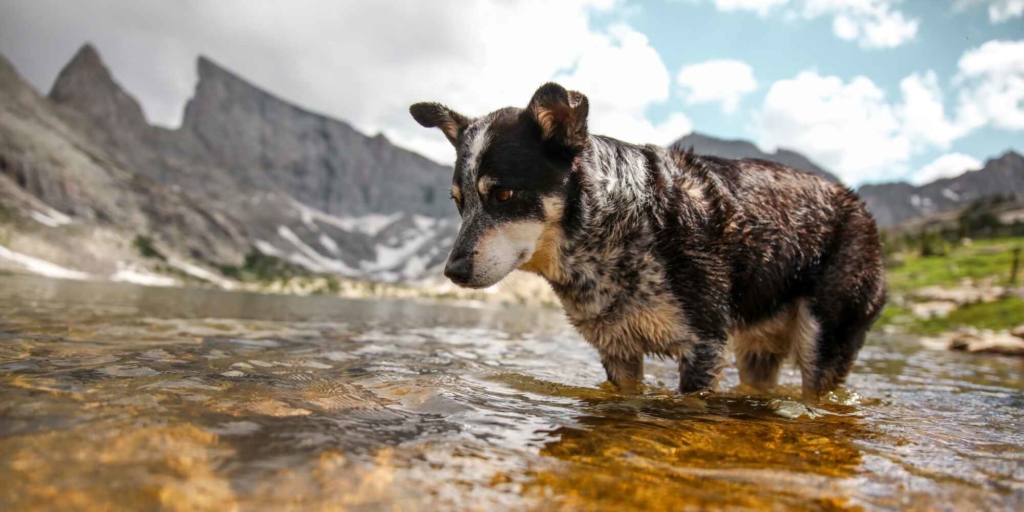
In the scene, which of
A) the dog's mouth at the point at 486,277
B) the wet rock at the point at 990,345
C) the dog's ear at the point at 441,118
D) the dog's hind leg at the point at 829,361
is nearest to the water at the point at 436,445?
the dog's hind leg at the point at 829,361

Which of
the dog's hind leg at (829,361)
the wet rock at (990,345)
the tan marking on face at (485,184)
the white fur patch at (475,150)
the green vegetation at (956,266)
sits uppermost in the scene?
the green vegetation at (956,266)

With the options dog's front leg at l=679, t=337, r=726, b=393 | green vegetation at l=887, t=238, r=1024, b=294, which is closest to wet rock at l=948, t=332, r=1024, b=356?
dog's front leg at l=679, t=337, r=726, b=393

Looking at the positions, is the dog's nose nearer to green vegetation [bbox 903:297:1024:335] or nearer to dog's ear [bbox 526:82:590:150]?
dog's ear [bbox 526:82:590:150]

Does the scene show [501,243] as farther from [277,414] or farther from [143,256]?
[143,256]

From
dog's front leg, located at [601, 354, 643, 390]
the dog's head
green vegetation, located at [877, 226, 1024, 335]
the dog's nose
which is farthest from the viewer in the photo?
green vegetation, located at [877, 226, 1024, 335]

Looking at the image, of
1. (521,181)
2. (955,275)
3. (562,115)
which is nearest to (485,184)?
(521,181)

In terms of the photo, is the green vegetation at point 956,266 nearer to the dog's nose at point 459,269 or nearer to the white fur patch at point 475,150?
the white fur patch at point 475,150

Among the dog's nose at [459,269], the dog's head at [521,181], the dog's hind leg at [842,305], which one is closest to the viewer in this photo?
the dog's nose at [459,269]
